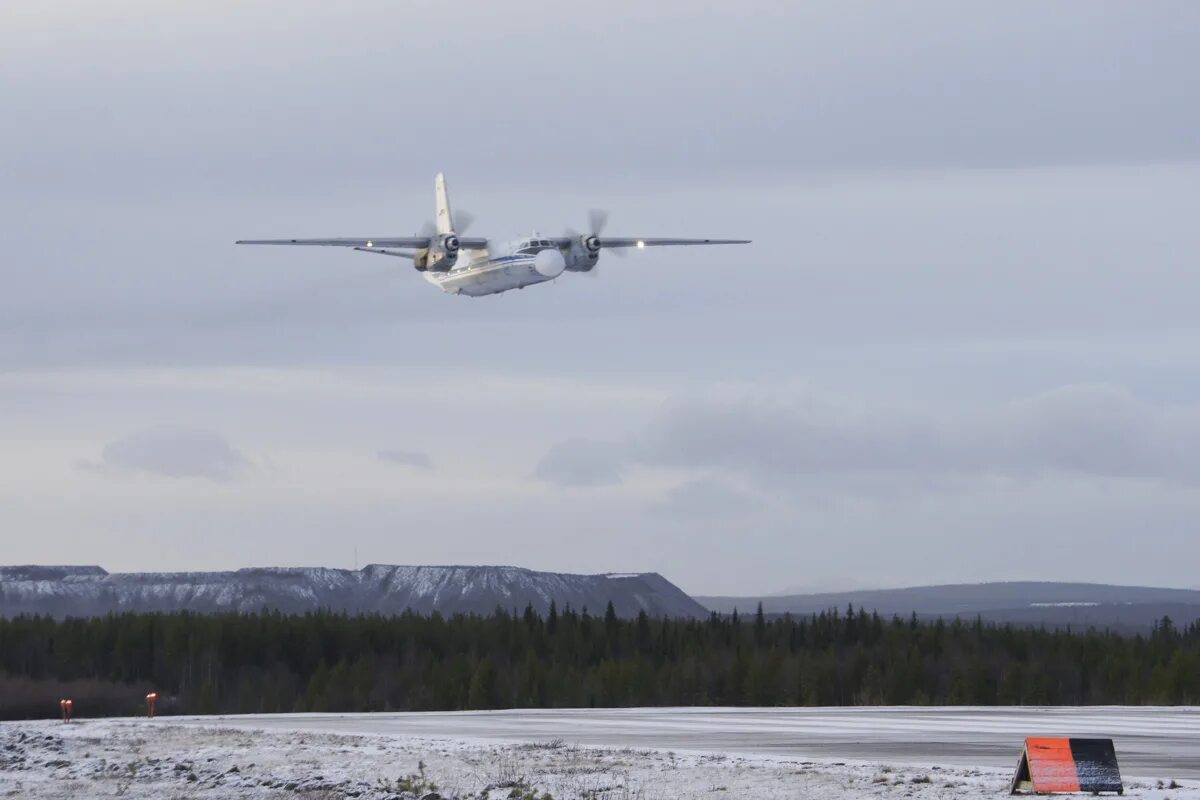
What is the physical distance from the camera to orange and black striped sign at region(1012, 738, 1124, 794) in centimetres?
2505

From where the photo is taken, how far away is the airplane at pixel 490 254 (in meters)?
81.6

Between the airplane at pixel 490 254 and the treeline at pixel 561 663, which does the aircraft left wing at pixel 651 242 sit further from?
the treeline at pixel 561 663

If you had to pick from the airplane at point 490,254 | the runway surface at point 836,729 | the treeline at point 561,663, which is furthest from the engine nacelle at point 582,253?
the treeline at point 561,663

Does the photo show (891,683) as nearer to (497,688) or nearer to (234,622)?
(497,688)

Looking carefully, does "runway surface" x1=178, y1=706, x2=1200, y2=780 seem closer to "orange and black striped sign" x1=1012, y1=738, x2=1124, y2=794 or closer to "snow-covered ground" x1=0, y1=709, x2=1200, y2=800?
"snow-covered ground" x1=0, y1=709, x2=1200, y2=800

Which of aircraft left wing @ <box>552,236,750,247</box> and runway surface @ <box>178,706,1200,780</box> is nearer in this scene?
runway surface @ <box>178,706,1200,780</box>

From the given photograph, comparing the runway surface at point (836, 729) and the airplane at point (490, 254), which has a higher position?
the airplane at point (490, 254)

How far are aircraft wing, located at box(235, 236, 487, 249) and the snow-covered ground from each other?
4321 centimetres

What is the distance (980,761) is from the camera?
1195 inches

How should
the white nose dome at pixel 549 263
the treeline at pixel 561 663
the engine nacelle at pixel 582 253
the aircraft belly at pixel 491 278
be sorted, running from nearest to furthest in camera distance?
the white nose dome at pixel 549 263
the aircraft belly at pixel 491 278
the engine nacelle at pixel 582 253
the treeline at pixel 561 663

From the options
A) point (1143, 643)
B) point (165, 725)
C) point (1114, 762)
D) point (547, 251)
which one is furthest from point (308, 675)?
point (1114, 762)

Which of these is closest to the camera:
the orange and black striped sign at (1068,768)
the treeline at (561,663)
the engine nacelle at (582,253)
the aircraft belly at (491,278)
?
the orange and black striped sign at (1068,768)

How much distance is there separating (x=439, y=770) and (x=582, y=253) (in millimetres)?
59228

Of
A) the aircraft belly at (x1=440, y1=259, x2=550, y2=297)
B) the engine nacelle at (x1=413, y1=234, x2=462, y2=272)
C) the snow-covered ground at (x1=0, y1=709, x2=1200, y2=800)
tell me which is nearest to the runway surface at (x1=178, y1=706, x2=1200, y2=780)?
the snow-covered ground at (x1=0, y1=709, x2=1200, y2=800)
